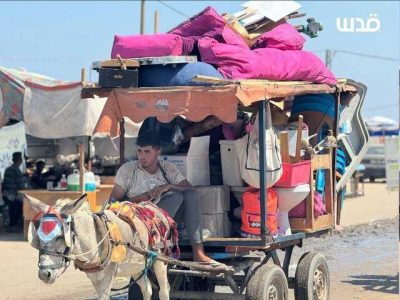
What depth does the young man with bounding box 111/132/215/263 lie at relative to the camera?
7250 millimetres

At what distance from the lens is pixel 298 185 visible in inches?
305

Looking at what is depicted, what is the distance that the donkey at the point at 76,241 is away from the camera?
5.82m

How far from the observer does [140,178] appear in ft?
24.7

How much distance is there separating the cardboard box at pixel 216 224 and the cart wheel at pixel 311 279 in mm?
→ 1049

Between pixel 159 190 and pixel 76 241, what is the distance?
1.43m

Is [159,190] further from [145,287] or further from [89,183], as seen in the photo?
[89,183]

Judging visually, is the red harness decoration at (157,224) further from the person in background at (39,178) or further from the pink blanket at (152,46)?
the person in background at (39,178)

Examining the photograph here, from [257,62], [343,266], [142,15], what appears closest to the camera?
[257,62]

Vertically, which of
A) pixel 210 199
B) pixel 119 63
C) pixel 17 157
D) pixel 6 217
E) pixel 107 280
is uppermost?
pixel 119 63

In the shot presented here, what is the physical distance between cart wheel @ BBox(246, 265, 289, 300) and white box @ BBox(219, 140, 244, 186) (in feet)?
3.08

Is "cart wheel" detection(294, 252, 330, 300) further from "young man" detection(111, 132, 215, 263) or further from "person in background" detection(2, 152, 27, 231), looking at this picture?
"person in background" detection(2, 152, 27, 231)

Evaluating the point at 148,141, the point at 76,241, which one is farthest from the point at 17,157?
the point at 76,241

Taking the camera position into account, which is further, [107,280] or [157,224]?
[157,224]

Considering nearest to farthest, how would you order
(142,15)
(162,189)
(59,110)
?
1. (162,189)
2. (59,110)
3. (142,15)
